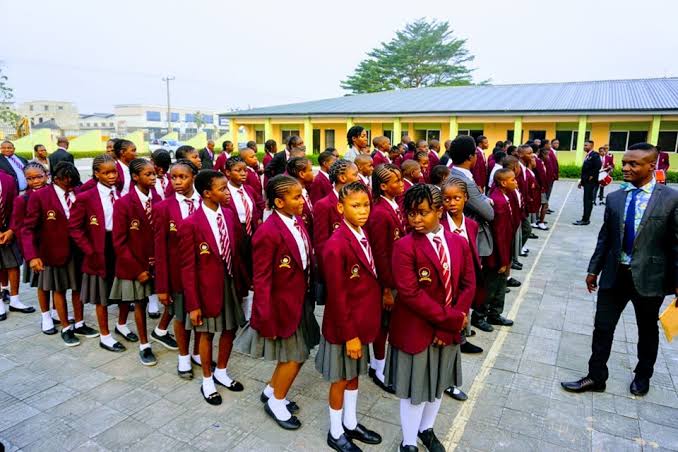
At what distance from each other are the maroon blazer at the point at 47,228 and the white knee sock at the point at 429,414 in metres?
3.59

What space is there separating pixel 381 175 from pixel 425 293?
1.33 meters

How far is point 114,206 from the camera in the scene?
388cm

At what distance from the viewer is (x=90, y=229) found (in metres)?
4.05

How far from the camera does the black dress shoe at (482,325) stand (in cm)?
469

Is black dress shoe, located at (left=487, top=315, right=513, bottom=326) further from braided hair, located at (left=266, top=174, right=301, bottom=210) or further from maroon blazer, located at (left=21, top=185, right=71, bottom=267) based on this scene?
maroon blazer, located at (left=21, top=185, right=71, bottom=267)

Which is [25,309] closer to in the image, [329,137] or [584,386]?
[584,386]

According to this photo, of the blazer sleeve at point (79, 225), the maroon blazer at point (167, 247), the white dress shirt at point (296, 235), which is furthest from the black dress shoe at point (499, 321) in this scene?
the blazer sleeve at point (79, 225)

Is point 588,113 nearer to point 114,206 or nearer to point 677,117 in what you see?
point 677,117

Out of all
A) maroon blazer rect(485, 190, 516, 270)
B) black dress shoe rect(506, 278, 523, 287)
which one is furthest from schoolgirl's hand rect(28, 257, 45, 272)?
black dress shoe rect(506, 278, 523, 287)

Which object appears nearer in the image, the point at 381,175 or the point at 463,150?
the point at 381,175

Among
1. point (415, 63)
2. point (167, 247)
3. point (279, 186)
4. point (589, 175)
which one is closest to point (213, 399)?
point (167, 247)

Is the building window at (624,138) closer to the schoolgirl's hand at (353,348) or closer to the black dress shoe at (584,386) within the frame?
the black dress shoe at (584,386)

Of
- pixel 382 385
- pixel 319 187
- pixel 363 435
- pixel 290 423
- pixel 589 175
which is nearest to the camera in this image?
pixel 363 435

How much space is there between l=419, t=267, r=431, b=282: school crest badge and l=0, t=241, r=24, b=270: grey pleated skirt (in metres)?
4.69
